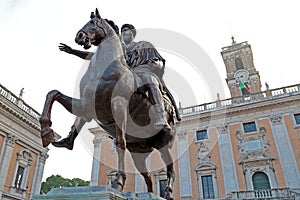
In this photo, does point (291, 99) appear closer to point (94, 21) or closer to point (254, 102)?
point (254, 102)

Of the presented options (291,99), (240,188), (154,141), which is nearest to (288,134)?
(291,99)

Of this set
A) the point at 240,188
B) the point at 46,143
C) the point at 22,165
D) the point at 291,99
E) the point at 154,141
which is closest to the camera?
the point at 46,143

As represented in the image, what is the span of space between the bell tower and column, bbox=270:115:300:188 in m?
8.91

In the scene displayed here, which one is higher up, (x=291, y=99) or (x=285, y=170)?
(x=291, y=99)

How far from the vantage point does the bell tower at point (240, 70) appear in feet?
101

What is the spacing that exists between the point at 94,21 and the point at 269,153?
20.3m

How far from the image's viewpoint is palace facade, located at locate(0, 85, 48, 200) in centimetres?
1625

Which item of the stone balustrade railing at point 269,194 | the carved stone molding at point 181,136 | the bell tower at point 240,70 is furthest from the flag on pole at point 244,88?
the stone balustrade railing at point 269,194

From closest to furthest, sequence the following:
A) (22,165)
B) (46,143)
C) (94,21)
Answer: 1. (46,143)
2. (94,21)
3. (22,165)

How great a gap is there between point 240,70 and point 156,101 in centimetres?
3196

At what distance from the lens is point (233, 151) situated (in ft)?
69.1

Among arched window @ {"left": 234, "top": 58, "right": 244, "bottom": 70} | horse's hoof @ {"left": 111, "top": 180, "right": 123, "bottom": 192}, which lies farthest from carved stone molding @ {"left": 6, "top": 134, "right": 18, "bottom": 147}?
arched window @ {"left": 234, "top": 58, "right": 244, "bottom": 70}

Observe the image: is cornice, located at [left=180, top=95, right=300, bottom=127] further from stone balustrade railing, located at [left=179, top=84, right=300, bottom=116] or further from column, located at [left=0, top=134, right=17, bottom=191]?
column, located at [left=0, top=134, right=17, bottom=191]

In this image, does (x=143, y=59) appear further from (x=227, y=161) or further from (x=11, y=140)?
(x=227, y=161)
